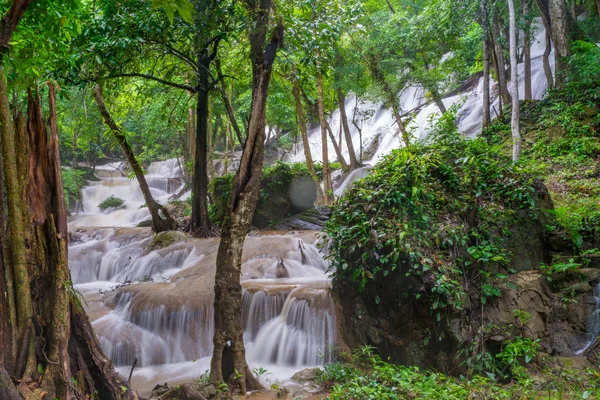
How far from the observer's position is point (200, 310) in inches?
290

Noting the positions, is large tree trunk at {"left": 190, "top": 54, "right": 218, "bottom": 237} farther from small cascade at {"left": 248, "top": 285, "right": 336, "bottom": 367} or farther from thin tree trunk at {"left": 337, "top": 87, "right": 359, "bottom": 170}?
thin tree trunk at {"left": 337, "top": 87, "right": 359, "bottom": 170}

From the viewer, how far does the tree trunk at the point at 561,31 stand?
11688 mm

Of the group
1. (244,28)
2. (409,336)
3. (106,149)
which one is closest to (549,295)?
(409,336)

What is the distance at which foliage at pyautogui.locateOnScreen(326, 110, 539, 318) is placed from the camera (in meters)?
5.50

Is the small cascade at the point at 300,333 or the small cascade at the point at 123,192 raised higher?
the small cascade at the point at 123,192

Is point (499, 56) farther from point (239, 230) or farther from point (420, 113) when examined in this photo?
point (239, 230)

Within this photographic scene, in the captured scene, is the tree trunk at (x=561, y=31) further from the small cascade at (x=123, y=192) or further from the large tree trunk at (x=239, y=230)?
the small cascade at (x=123, y=192)

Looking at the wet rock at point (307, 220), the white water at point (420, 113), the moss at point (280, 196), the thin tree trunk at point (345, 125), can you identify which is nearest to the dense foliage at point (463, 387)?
the wet rock at point (307, 220)

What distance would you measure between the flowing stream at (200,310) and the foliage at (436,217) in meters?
1.22

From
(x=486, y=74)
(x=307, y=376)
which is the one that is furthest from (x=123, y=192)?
(x=307, y=376)

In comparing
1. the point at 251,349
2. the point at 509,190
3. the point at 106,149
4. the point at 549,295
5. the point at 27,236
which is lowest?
the point at 251,349

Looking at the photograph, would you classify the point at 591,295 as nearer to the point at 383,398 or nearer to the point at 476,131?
the point at 383,398

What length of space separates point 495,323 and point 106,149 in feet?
104

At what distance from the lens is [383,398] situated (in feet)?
13.1
